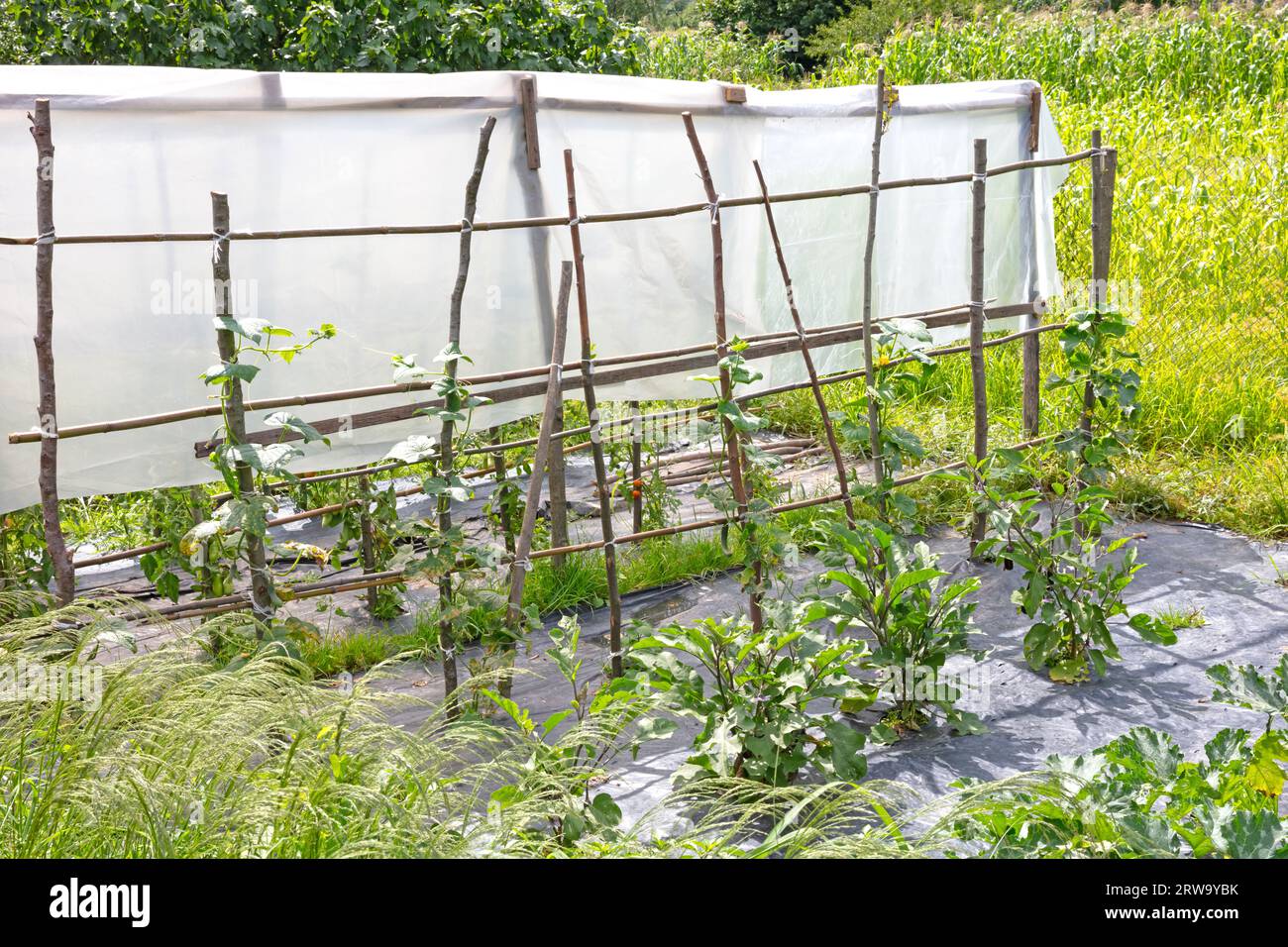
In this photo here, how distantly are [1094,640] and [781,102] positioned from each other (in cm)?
256

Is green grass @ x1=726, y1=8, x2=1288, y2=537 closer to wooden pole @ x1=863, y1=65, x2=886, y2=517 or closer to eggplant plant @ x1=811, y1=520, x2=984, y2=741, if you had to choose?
wooden pole @ x1=863, y1=65, x2=886, y2=517

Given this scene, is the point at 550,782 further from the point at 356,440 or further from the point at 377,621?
the point at 377,621

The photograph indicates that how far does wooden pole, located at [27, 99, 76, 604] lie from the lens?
9.95 feet

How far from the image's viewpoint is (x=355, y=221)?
12.7ft

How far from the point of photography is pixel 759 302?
198 inches

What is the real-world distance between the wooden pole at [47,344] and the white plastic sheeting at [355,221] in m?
→ 0.36

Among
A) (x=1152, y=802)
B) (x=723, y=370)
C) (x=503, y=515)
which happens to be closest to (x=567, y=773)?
(x=1152, y=802)

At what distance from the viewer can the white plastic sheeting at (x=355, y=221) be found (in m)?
3.50

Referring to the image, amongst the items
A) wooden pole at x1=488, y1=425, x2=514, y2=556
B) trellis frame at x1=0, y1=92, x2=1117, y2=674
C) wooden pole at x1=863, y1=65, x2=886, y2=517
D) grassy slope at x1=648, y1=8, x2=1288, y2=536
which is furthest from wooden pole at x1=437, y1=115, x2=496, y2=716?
grassy slope at x1=648, y1=8, x2=1288, y2=536

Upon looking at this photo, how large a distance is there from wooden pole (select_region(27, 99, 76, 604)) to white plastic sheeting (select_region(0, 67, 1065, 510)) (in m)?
0.36

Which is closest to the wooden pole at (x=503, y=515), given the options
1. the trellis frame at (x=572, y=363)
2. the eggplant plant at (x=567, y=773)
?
the trellis frame at (x=572, y=363)

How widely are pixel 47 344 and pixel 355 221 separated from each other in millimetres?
1096

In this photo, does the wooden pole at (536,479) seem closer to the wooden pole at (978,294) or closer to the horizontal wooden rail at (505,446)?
the horizontal wooden rail at (505,446)

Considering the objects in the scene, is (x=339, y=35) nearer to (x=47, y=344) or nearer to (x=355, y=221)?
(x=355, y=221)
